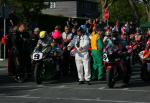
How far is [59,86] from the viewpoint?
1762 cm

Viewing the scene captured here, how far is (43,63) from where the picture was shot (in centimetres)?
1814

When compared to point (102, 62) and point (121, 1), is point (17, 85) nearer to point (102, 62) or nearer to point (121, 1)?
point (102, 62)

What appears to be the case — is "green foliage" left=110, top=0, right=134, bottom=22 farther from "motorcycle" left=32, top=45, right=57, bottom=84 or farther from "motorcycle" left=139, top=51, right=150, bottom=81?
"motorcycle" left=32, top=45, right=57, bottom=84

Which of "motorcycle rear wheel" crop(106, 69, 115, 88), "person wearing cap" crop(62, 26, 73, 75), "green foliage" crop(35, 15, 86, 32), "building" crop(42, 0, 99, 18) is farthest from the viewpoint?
"building" crop(42, 0, 99, 18)

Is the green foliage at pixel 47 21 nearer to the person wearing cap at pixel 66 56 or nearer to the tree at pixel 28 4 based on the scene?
the tree at pixel 28 4

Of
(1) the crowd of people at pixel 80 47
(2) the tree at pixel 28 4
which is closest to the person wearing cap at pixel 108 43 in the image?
(1) the crowd of people at pixel 80 47

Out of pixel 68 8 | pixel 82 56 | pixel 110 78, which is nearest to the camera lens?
pixel 110 78

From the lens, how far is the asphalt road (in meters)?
14.5

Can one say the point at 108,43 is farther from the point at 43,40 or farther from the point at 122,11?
the point at 122,11

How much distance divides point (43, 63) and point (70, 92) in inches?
94.2

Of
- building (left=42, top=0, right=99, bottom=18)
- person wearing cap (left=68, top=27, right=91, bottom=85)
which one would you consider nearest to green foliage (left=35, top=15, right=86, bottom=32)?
person wearing cap (left=68, top=27, right=91, bottom=85)

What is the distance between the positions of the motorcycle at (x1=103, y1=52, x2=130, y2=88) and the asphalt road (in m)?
0.29

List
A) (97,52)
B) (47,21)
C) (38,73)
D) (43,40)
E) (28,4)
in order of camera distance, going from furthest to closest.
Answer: (47,21), (28,4), (97,52), (43,40), (38,73)

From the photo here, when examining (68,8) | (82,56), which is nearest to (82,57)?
(82,56)
